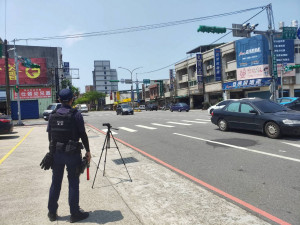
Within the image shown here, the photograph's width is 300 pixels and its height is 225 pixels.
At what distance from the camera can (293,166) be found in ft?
18.0

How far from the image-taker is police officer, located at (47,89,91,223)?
329 cm

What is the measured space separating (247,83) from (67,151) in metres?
34.7

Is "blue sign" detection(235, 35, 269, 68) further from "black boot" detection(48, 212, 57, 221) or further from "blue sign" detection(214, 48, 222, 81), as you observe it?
"black boot" detection(48, 212, 57, 221)

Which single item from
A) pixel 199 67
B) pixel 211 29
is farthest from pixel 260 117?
pixel 199 67

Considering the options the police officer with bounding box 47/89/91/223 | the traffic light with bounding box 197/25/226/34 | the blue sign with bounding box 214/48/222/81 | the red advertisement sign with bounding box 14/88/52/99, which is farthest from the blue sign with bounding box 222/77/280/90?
the police officer with bounding box 47/89/91/223

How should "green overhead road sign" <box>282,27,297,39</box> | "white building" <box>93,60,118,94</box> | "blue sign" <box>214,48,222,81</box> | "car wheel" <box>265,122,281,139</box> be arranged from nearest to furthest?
"car wheel" <box>265,122,281,139</box> < "green overhead road sign" <box>282,27,297,39</box> < "blue sign" <box>214,48,222,81</box> < "white building" <box>93,60,118,94</box>

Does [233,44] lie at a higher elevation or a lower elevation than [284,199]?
higher

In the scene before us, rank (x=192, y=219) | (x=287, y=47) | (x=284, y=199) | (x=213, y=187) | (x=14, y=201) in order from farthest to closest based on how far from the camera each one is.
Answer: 1. (x=287, y=47)
2. (x=213, y=187)
3. (x=14, y=201)
4. (x=284, y=199)
5. (x=192, y=219)

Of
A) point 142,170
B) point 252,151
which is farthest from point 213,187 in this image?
point 252,151

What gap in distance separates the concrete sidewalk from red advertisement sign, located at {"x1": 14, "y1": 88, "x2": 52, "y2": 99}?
32.5 metres

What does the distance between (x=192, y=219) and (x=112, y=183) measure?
7.02 ft

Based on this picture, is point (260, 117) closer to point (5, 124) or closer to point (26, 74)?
point (5, 124)

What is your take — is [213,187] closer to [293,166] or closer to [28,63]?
[293,166]

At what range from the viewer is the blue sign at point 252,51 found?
32.3 meters
